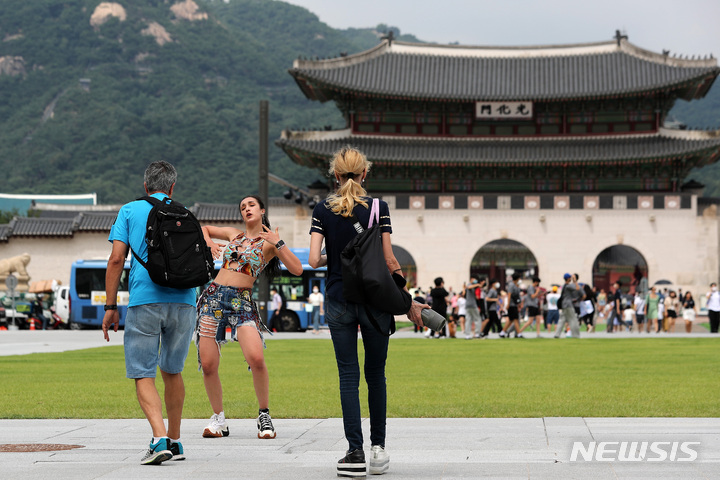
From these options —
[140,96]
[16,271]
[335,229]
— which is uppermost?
[140,96]

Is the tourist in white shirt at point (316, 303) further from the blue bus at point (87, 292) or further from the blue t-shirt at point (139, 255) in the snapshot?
the blue t-shirt at point (139, 255)

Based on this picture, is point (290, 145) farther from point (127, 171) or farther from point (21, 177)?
point (21, 177)

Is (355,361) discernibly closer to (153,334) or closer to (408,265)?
(153,334)

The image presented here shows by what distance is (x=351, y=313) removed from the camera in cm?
580

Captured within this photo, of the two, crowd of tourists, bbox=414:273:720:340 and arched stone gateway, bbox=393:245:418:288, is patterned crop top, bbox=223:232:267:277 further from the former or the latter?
arched stone gateway, bbox=393:245:418:288

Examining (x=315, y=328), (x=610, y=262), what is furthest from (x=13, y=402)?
(x=610, y=262)

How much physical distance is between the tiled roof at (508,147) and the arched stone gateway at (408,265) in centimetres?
478

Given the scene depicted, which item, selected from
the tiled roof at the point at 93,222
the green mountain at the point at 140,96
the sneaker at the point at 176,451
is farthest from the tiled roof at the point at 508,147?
the sneaker at the point at 176,451

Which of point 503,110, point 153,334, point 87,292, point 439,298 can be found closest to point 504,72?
point 503,110

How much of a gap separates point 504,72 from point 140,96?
60134mm

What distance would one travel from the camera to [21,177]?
89.6m

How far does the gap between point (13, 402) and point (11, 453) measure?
144 inches

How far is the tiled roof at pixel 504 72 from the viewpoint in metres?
43.3

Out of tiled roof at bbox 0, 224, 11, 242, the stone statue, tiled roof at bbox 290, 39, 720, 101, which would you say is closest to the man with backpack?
tiled roof at bbox 290, 39, 720, 101
